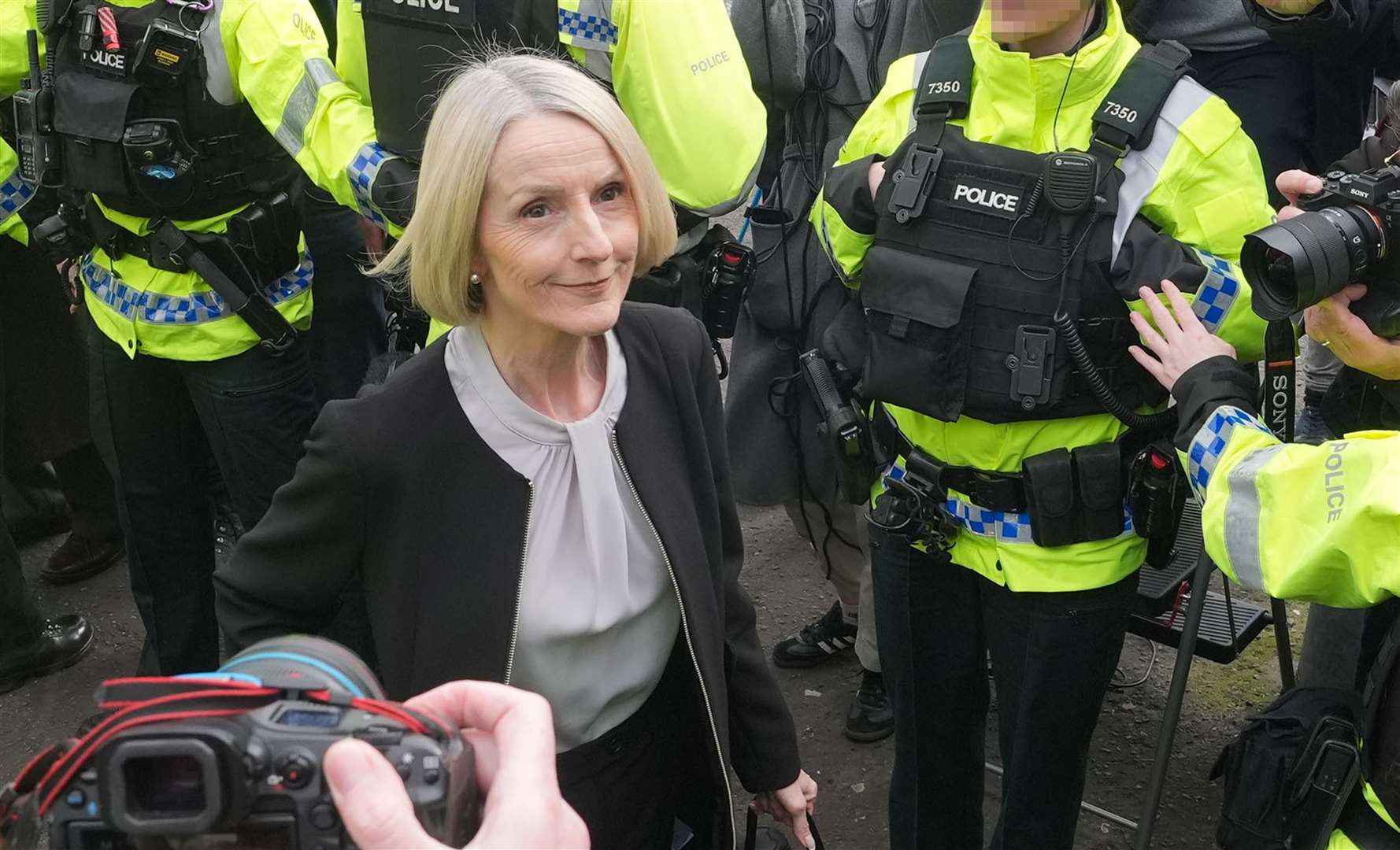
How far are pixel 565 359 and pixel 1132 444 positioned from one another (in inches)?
46.8

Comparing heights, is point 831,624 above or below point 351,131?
below

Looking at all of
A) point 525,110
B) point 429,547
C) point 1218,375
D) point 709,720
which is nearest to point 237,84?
point 525,110

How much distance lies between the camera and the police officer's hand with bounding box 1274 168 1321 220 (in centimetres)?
227

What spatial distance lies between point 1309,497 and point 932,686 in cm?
118

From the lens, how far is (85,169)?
3.36 metres

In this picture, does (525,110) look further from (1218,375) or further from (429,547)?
(1218,375)

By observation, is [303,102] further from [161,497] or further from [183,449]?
[161,497]

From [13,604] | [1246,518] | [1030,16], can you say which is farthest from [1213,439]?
[13,604]

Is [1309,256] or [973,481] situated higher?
[1309,256]

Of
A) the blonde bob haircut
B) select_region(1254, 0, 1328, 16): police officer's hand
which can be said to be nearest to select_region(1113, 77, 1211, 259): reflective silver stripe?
select_region(1254, 0, 1328, 16): police officer's hand

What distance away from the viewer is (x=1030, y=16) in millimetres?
2455

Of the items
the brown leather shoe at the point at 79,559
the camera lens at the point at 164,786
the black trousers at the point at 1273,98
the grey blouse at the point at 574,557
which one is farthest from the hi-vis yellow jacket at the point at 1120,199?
the brown leather shoe at the point at 79,559

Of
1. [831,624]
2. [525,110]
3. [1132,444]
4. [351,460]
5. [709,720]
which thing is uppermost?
[525,110]

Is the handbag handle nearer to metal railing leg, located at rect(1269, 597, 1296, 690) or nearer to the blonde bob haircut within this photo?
the blonde bob haircut
